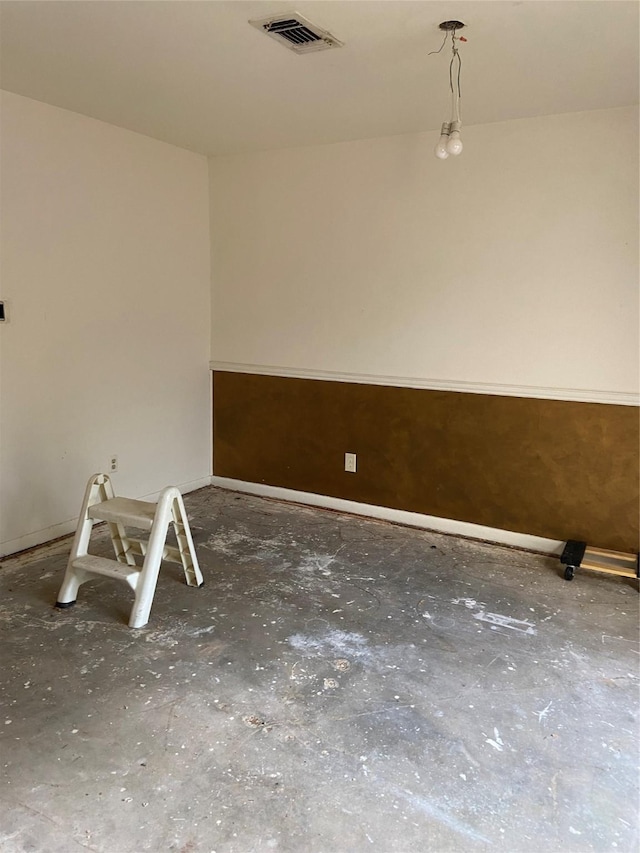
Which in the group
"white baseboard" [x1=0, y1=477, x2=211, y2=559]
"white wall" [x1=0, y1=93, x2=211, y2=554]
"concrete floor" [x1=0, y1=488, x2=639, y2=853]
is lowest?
"concrete floor" [x1=0, y1=488, x2=639, y2=853]

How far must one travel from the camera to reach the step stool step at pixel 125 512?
2663mm

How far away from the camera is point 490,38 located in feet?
7.41

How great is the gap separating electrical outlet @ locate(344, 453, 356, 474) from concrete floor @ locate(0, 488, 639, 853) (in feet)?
2.94

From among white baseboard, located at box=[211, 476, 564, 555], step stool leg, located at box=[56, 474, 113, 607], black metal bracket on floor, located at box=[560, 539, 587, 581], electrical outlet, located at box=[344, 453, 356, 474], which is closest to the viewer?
step stool leg, located at box=[56, 474, 113, 607]

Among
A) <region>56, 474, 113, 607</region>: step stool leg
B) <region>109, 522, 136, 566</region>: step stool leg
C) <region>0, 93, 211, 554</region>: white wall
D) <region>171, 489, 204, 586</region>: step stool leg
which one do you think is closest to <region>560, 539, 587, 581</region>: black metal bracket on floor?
<region>171, 489, 204, 586</region>: step stool leg

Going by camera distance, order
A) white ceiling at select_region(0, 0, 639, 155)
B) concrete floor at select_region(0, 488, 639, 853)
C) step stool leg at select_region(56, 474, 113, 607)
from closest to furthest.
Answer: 1. concrete floor at select_region(0, 488, 639, 853)
2. white ceiling at select_region(0, 0, 639, 155)
3. step stool leg at select_region(56, 474, 113, 607)

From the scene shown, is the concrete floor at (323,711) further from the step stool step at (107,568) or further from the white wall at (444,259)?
the white wall at (444,259)

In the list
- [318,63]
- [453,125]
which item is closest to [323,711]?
[453,125]

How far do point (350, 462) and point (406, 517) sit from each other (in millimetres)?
512

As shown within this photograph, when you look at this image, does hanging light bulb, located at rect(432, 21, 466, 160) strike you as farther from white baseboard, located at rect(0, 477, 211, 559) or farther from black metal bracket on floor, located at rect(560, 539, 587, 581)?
white baseboard, located at rect(0, 477, 211, 559)

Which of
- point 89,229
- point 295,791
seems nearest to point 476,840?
point 295,791

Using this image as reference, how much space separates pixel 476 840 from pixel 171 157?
3953 mm

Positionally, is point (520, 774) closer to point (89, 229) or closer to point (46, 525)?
point (46, 525)

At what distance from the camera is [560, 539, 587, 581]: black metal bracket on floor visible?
10.2 feet
